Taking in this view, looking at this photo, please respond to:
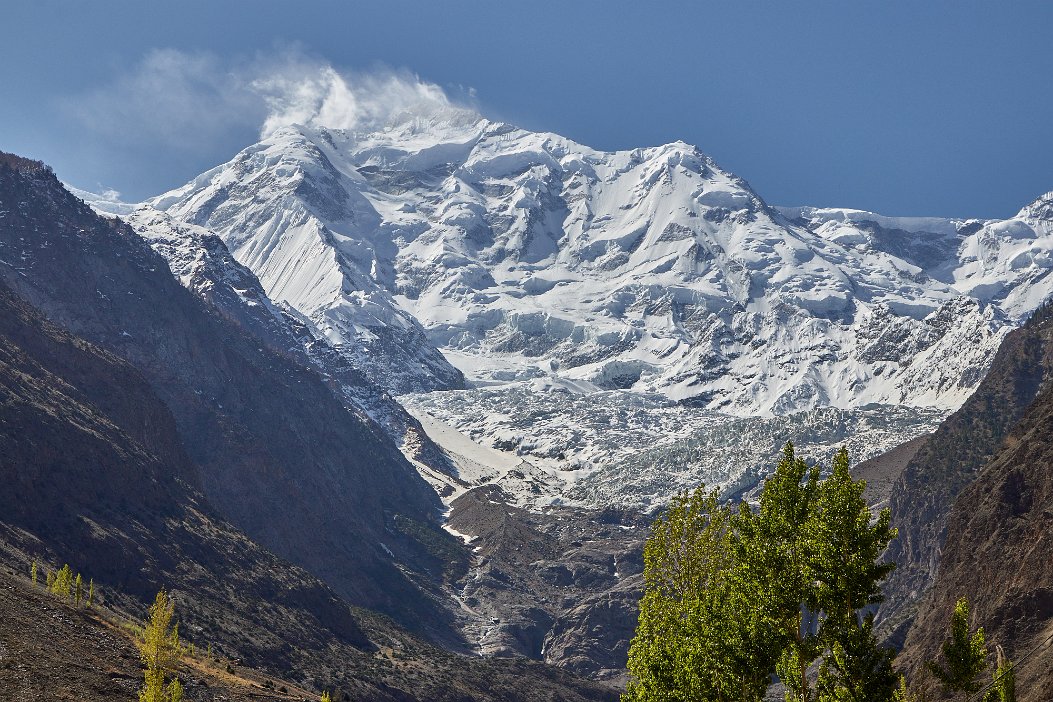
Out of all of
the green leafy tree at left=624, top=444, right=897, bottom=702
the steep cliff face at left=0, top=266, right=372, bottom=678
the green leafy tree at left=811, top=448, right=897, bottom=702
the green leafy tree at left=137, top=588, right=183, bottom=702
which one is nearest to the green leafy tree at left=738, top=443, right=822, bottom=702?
the green leafy tree at left=624, top=444, right=897, bottom=702

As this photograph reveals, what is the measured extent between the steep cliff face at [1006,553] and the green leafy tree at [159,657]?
80.6 metres

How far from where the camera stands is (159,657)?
122 meters

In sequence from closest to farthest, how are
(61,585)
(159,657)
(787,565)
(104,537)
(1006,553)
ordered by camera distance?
(787,565), (159,657), (61,585), (1006,553), (104,537)

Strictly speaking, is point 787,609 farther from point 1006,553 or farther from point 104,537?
point 104,537

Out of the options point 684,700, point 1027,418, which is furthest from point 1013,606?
point 684,700

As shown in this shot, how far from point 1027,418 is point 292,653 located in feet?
392

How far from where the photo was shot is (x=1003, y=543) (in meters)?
153

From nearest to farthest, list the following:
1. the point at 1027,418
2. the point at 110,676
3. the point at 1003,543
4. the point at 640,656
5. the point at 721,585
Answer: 1. the point at 721,585
2. the point at 640,656
3. the point at 110,676
4. the point at 1003,543
5. the point at 1027,418

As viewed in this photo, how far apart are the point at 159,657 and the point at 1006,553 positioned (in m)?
102

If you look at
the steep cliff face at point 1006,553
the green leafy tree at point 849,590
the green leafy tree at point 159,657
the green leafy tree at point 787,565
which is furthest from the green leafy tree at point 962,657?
the green leafy tree at point 159,657

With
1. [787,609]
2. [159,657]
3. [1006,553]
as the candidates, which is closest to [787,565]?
[787,609]

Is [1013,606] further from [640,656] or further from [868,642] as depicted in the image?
[868,642]

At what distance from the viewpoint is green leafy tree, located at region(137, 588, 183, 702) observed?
102m

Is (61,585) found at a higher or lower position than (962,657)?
lower
